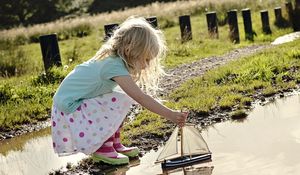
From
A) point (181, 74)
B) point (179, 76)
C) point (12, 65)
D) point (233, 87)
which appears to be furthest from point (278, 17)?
point (233, 87)

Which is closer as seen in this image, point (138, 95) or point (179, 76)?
point (138, 95)

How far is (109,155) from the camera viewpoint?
4.37m

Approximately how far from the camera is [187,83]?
7.15m

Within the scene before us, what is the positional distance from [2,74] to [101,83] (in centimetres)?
604

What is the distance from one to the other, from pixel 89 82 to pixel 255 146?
1264mm

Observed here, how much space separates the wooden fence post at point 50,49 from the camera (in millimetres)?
9211

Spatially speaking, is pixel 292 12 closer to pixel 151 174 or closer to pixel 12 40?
pixel 12 40

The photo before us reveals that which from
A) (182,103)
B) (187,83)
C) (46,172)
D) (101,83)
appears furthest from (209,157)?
(187,83)

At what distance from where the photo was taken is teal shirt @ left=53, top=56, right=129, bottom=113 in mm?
4297

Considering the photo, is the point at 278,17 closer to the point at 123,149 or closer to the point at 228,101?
the point at 228,101

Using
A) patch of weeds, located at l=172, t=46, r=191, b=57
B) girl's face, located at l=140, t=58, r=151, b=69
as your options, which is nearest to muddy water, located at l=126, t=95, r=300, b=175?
girl's face, located at l=140, t=58, r=151, b=69

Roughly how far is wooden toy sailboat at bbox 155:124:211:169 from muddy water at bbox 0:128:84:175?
0.77m

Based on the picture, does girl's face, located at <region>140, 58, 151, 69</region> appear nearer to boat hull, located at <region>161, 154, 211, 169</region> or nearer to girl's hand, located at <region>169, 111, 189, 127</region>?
girl's hand, located at <region>169, 111, 189, 127</region>

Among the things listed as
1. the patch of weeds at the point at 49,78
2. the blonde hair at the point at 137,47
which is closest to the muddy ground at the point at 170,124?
the blonde hair at the point at 137,47
